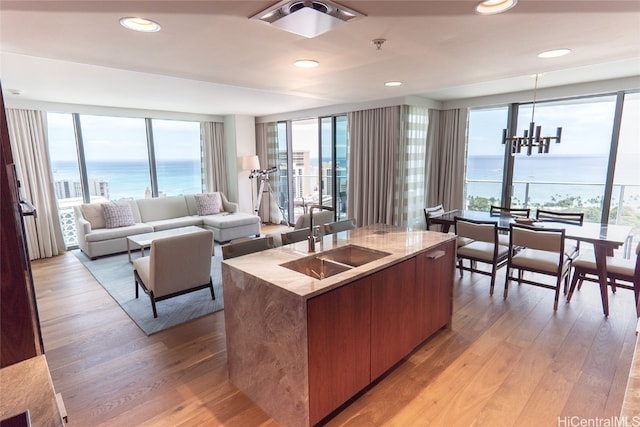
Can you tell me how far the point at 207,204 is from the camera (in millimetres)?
6590

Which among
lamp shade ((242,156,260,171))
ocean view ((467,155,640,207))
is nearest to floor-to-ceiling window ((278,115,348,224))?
lamp shade ((242,156,260,171))

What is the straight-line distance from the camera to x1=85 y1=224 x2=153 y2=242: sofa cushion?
5098 mm

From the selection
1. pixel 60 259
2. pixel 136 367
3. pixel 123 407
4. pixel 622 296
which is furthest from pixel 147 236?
pixel 622 296

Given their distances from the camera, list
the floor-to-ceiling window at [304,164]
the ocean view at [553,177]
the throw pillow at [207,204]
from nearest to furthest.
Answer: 1. the ocean view at [553,177]
2. the throw pillow at [207,204]
3. the floor-to-ceiling window at [304,164]

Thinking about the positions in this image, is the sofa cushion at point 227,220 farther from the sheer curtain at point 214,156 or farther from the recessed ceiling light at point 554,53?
the recessed ceiling light at point 554,53

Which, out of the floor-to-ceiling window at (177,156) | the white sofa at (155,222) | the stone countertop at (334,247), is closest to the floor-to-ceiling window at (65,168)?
the white sofa at (155,222)

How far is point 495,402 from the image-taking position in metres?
2.08

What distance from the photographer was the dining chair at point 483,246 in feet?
11.8

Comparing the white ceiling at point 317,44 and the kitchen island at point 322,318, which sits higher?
the white ceiling at point 317,44

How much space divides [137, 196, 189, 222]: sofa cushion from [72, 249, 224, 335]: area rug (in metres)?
1.60

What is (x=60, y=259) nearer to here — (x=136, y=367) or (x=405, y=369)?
(x=136, y=367)

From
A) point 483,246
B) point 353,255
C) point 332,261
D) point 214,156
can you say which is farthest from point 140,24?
point 214,156

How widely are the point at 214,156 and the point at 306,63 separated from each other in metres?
5.18

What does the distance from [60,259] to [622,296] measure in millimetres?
7560
